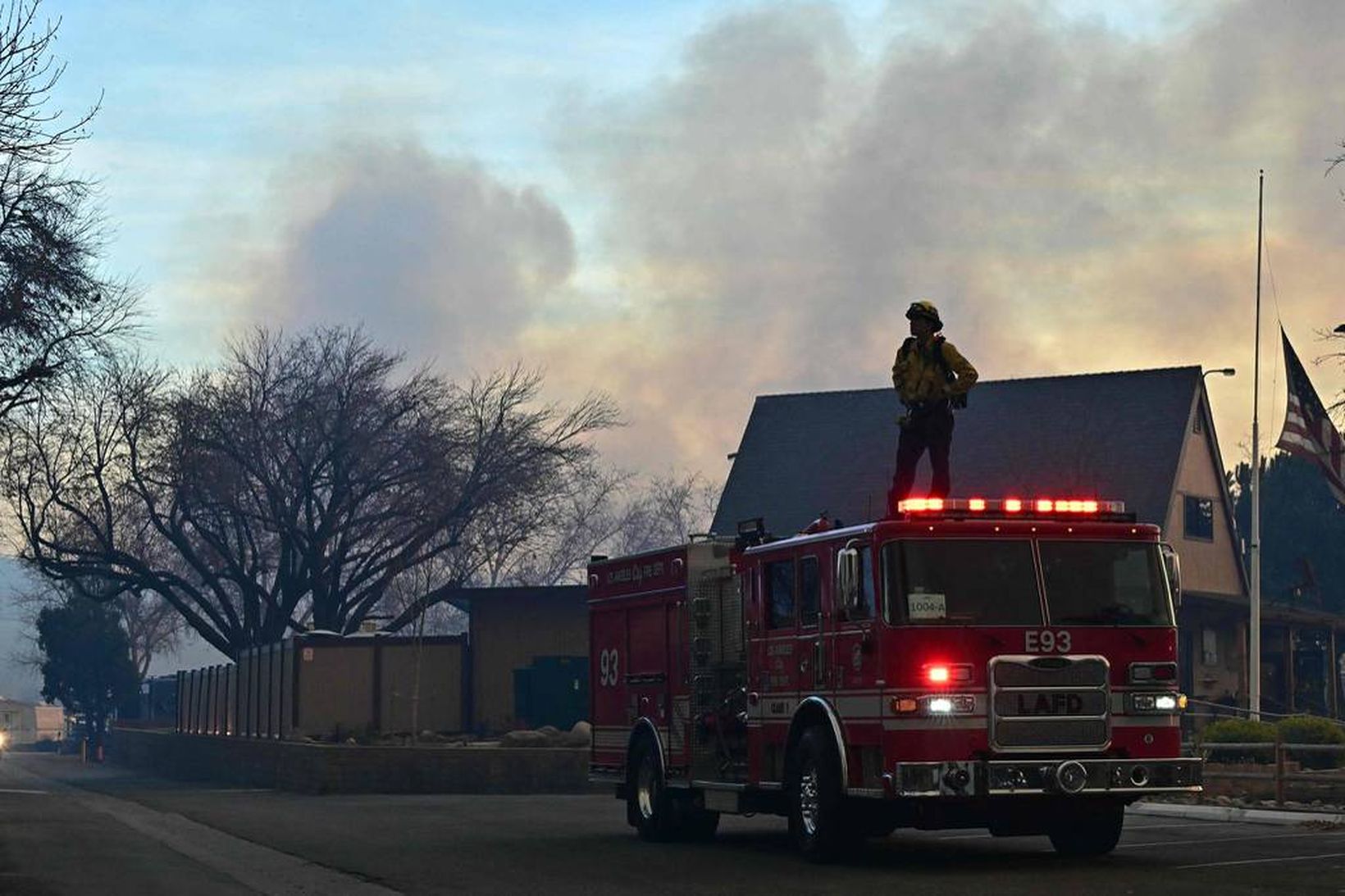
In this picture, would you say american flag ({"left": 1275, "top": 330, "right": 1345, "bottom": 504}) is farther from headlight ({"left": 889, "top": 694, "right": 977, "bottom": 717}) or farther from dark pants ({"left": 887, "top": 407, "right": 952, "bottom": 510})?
headlight ({"left": 889, "top": 694, "right": 977, "bottom": 717})

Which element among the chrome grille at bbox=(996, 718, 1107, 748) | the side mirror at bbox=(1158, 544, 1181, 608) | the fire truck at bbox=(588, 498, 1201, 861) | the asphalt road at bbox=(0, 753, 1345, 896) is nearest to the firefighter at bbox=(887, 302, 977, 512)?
the fire truck at bbox=(588, 498, 1201, 861)

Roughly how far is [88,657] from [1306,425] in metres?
74.6

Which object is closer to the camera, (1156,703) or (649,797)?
(1156,703)

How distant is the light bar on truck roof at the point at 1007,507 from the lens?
1700cm

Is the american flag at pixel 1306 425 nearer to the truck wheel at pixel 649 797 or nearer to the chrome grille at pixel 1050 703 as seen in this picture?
the truck wheel at pixel 649 797

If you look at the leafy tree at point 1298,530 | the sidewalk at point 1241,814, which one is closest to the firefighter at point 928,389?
the sidewalk at point 1241,814

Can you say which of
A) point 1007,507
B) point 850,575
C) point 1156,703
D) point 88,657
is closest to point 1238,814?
point 1156,703

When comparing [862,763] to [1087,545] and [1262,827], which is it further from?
[1262,827]

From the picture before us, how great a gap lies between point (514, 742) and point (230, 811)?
35.1 feet

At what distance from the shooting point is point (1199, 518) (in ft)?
174

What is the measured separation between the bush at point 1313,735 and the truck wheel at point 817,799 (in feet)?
45.3

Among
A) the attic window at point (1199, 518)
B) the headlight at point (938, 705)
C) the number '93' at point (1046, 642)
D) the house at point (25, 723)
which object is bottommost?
the house at point (25, 723)

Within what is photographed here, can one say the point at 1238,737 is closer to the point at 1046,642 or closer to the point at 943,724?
the point at 1046,642

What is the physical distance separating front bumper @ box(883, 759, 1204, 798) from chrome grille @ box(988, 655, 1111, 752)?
0.17m
